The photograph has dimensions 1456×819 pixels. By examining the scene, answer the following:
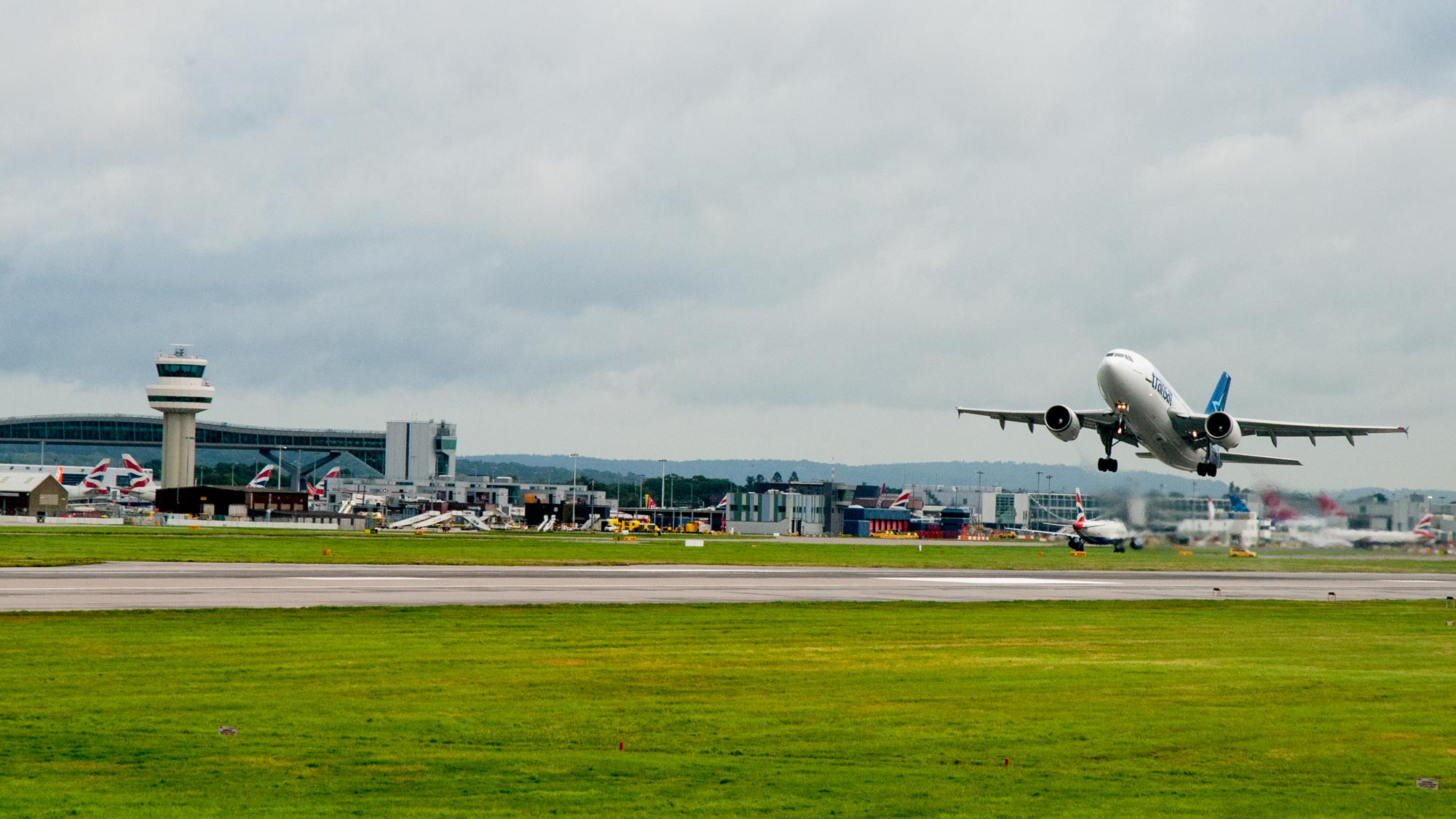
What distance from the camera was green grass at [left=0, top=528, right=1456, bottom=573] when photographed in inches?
2985

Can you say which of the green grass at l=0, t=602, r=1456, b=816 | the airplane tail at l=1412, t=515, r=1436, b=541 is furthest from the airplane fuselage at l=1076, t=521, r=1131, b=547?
the green grass at l=0, t=602, r=1456, b=816

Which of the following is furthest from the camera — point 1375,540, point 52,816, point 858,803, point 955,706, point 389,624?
point 1375,540

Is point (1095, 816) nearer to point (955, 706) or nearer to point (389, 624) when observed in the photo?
point (955, 706)

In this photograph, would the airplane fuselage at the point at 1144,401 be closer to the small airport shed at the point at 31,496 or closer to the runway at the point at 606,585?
the runway at the point at 606,585

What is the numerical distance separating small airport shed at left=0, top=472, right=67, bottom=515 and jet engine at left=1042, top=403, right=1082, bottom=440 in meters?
150

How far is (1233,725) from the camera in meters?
20.1

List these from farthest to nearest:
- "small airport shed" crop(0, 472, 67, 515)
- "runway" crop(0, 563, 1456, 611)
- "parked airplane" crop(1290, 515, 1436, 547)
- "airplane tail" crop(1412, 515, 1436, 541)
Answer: "small airport shed" crop(0, 472, 67, 515)
"airplane tail" crop(1412, 515, 1436, 541)
"parked airplane" crop(1290, 515, 1436, 547)
"runway" crop(0, 563, 1456, 611)

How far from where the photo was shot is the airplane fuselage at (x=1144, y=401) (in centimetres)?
6372

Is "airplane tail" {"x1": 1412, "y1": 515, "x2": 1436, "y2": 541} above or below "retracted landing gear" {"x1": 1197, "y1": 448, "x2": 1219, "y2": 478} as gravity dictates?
below

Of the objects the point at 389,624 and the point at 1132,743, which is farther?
the point at 389,624

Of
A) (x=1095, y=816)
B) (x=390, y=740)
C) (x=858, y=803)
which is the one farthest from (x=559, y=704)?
(x=1095, y=816)

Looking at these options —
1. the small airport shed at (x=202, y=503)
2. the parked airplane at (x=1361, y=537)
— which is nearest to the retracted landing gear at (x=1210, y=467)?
the parked airplane at (x=1361, y=537)

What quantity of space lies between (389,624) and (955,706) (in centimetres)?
1749

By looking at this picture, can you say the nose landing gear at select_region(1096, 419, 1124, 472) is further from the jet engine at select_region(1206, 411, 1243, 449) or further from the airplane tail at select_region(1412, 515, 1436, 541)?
the airplane tail at select_region(1412, 515, 1436, 541)
